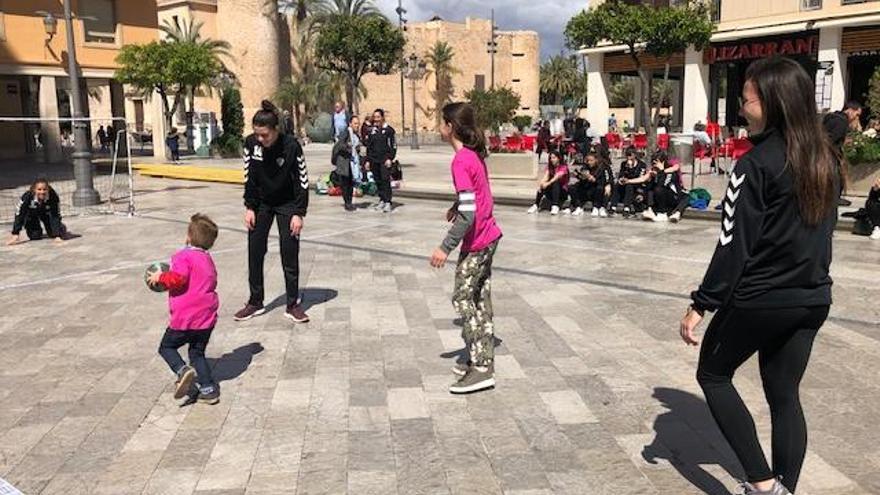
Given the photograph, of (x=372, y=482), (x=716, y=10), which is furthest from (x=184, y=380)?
(x=716, y=10)

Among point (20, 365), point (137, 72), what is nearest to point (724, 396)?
point (20, 365)

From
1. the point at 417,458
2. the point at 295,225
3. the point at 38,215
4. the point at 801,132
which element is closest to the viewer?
the point at 801,132

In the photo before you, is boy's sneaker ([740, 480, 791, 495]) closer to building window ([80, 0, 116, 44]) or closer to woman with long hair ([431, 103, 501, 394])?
woman with long hair ([431, 103, 501, 394])

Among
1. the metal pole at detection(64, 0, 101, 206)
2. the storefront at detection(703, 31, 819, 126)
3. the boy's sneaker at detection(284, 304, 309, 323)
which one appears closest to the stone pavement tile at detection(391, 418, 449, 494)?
the boy's sneaker at detection(284, 304, 309, 323)

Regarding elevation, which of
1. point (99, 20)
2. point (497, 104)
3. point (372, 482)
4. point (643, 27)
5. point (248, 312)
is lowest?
point (372, 482)

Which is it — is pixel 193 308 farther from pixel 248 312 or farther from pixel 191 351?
pixel 248 312

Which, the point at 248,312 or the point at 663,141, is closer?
the point at 248,312

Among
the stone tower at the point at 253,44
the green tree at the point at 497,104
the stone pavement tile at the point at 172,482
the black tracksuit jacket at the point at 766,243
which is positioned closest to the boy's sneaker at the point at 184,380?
the stone pavement tile at the point at 172,482

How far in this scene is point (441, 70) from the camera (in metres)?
72.6

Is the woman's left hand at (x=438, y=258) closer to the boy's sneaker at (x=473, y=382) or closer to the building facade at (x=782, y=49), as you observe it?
the boy's sneaker at (x=473, y=382)

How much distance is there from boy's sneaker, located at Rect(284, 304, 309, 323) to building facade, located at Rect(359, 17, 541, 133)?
199 ft

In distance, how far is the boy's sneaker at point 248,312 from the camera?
650 cm

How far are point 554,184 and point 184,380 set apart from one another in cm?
952

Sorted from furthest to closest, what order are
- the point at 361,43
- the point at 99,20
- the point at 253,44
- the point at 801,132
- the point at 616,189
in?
the point at 253,44
the point at 361,43
the point at 99,20
the point at 616,189
the point at 801,132
